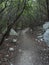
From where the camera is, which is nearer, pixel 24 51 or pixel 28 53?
pixel 28 53

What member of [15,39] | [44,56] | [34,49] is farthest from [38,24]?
[44,56]

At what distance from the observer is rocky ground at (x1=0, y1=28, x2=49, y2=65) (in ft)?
22.2

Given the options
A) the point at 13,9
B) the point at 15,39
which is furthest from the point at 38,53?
the point at 13,9

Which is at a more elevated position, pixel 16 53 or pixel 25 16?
pixel 16 53

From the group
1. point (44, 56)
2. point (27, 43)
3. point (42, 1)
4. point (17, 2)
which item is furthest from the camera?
point (42, 1)

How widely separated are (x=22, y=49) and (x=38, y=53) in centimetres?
68

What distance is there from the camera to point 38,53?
7551mm

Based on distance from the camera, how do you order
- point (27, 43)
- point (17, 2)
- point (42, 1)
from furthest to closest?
point (42, 1)
point (27, 43)
point (17, 2)

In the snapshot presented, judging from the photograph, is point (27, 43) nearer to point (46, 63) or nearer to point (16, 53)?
point (16, 53)

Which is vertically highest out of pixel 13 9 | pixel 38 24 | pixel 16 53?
pixel 13 9

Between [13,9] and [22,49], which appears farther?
[22,49]

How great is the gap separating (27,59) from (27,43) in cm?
180

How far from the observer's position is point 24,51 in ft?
25.3

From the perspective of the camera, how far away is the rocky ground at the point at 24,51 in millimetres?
6781
